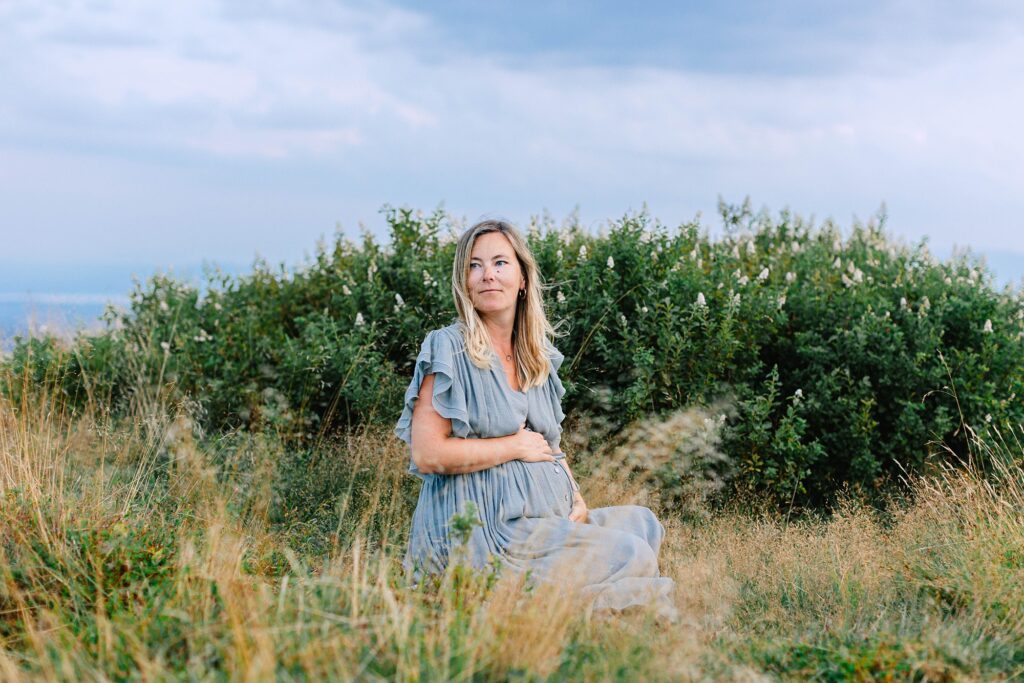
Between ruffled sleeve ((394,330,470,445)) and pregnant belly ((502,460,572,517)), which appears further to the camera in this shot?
pregnant belly ((502,460,572,517))

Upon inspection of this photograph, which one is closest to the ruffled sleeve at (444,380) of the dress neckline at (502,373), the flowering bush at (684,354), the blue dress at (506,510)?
the blue dress at (506,510)

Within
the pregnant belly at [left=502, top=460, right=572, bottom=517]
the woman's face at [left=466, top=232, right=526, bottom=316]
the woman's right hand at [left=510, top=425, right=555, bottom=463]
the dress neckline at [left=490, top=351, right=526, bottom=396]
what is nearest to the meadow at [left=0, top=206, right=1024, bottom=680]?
the pregnant belly at [left=502, top=460, right=572, bottom=517]

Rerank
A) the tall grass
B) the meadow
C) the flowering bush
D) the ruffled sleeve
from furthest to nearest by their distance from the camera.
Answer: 1. the flowering bush
2. the ruffled sleeve
3. the meadow
4. the tall grass

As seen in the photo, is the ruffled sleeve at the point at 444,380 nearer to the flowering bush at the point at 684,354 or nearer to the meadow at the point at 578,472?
the meadow at the point at 578,472

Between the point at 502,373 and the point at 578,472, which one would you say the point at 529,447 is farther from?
the point at 578,472

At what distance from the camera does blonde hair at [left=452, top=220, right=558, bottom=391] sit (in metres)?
3.83

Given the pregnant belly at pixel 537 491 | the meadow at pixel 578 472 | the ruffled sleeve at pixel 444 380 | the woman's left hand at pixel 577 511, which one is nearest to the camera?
the meadow at pixel 578 472

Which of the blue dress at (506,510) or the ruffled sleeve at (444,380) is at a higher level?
the ruffled sleeve at (444,380)

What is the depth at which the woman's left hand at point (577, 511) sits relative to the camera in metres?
4.00

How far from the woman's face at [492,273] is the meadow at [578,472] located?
1.15 meters

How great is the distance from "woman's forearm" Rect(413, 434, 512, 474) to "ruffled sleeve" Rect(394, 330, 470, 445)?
78mm

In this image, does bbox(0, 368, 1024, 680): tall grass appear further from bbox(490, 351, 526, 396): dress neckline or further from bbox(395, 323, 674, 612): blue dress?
bbox(490, 351, 526, 396): dress neckline

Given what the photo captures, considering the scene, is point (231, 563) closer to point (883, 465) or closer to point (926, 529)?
point (926, 529)

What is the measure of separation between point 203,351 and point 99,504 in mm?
3340
